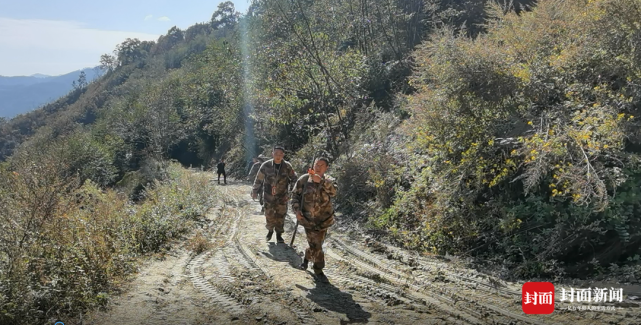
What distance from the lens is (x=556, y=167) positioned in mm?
5902

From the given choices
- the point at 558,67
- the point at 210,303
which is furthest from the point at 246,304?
the point at 558,67

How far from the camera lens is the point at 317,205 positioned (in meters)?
6.05

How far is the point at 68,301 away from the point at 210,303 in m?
1.45

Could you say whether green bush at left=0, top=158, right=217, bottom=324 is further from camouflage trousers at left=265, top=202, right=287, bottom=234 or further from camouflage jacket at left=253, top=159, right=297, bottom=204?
camouflage jacket at left=253, top=159, right=297, bottom=204

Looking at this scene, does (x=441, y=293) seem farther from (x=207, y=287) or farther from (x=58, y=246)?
(x=58, y=246)

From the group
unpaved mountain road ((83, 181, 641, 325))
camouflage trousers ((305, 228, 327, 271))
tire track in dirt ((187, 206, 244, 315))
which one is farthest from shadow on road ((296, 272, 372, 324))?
tire track in dirt ((187, 206, 244, 315))

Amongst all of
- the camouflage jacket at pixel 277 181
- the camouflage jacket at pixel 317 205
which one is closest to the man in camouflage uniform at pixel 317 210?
the camouflage jacket at pixel 317 205

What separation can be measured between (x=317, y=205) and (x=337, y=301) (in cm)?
140

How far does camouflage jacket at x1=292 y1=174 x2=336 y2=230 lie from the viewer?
6.03 metres

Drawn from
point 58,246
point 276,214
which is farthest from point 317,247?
point 58,246

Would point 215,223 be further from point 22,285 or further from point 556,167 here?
point 556,167

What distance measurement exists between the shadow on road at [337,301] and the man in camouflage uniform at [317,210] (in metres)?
0.40

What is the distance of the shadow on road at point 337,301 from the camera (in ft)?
15.1

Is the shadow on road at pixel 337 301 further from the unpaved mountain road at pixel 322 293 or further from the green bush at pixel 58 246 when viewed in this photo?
the green bush at pixel 58 246
